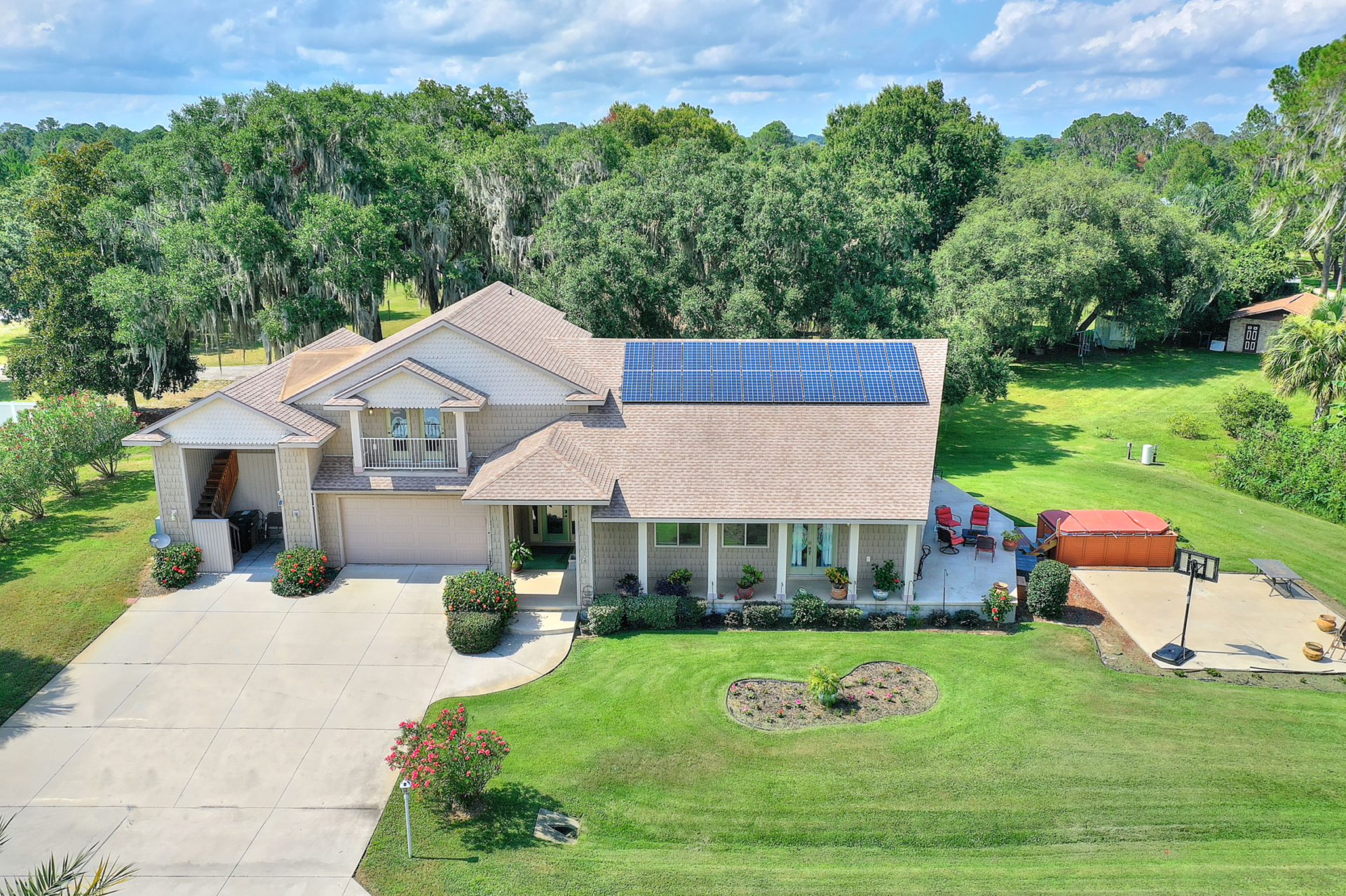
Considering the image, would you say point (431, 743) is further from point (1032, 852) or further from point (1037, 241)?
point (1037, 241)

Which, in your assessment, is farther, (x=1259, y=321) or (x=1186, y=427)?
(x=1259, y=321)

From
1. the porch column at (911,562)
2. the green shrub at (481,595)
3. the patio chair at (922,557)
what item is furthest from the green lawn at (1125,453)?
the green shrub at (481,595)

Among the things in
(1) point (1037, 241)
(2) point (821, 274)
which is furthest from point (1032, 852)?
(1) point (1037, 241)

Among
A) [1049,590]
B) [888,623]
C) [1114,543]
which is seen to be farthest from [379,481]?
[1114,543]

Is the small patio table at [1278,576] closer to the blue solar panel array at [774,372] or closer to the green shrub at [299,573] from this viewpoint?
the blue solar panel array at [774,372]

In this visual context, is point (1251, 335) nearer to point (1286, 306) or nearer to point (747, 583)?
point (1286, 306)
